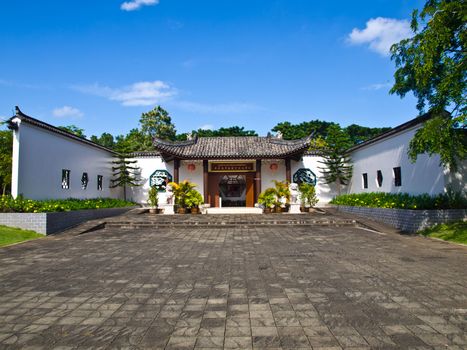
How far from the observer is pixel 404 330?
107 inches

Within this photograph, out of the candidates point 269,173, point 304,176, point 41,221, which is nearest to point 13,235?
point 41,221

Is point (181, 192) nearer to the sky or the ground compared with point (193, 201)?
nearer to the sky

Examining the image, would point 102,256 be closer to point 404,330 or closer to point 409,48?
point 404,330

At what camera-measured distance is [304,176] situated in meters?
18.1

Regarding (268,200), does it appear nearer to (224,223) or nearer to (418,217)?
(224,223)

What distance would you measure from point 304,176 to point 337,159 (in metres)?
2.12

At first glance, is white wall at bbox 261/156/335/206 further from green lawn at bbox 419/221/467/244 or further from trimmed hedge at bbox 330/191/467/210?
green lawn at bbox 419/221/467/244

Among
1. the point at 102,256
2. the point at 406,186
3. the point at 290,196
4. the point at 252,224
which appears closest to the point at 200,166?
the point at 290,196

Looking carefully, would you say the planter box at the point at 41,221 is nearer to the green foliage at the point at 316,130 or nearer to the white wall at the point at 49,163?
the white wall at the point at 49,163

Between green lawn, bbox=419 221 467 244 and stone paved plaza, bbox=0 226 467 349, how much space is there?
134cm

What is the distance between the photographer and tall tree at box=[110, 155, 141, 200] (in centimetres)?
1745

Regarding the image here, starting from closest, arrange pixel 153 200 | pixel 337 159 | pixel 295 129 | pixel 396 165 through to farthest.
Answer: pixel 396 165
pixel 153 200
pixel 337 159
pixel 295 129

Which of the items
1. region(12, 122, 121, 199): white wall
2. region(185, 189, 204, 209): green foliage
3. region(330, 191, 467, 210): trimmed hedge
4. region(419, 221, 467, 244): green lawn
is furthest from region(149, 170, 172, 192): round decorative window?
region(419, 221, 467, 244): green lawn

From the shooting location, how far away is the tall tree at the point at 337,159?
17.0 metres
